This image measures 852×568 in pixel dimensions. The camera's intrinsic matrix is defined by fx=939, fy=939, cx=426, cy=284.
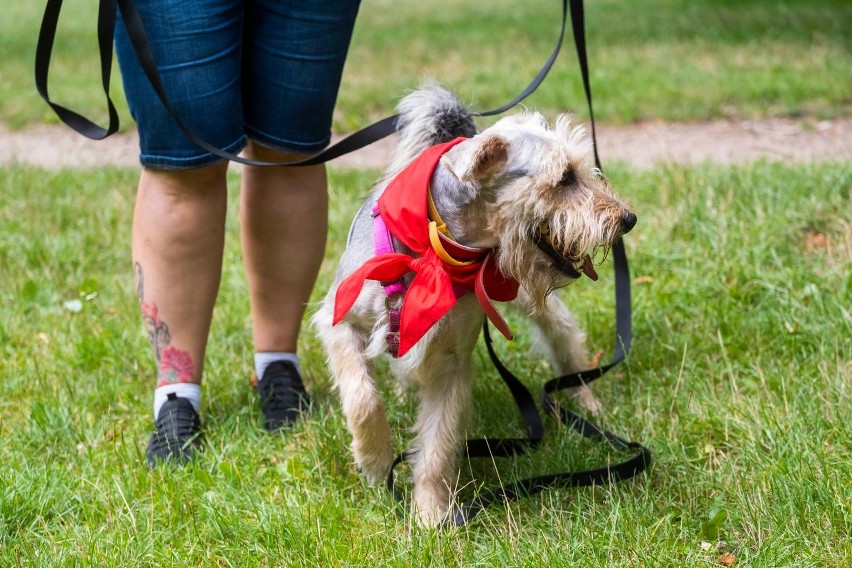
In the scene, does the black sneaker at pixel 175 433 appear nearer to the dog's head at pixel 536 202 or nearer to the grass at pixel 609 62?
the dog's head at pixel 536 202

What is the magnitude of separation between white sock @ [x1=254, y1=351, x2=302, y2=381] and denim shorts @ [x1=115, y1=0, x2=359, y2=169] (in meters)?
0.93

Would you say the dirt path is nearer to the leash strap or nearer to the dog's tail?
the dog's tail

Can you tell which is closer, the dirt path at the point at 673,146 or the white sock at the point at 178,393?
the white sock at the point at 178,393

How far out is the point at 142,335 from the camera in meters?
4.66

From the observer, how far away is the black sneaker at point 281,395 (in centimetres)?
389

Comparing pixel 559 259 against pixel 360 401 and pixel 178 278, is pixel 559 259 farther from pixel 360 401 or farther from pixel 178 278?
pixel 178 278

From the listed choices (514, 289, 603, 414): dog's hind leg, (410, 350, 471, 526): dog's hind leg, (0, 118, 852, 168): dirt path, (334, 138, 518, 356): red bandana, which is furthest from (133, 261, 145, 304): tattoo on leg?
(0, 118, 852, 168): dirt path

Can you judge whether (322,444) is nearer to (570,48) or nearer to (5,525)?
(5,525)

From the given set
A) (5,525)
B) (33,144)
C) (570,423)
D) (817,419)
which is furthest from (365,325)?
(33,144)

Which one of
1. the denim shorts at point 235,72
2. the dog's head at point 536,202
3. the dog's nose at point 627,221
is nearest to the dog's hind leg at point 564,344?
the dog's head at point 536,202

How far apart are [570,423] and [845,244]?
2073mm

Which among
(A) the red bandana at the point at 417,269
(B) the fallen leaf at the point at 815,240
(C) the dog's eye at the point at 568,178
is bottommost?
(B) the fallen leaf at the point at 815,240

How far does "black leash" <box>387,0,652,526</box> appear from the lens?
3.20 meters

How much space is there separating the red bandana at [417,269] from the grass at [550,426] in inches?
26.8
